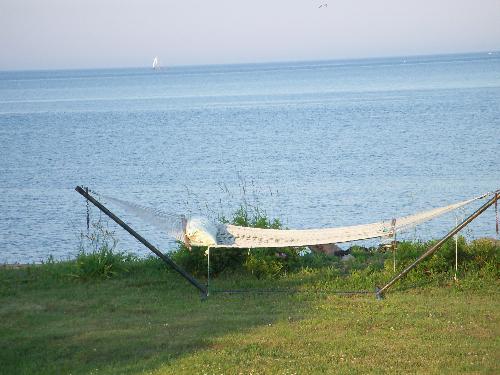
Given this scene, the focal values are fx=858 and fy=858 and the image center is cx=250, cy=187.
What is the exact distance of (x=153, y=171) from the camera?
2864 centimetres

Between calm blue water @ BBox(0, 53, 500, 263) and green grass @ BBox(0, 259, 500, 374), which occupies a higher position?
calm blue water @ BBox(0, 53, 500, 263)

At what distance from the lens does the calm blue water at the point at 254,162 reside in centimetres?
1884

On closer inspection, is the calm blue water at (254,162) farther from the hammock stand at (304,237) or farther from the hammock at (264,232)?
the hammock stand at (304,237)

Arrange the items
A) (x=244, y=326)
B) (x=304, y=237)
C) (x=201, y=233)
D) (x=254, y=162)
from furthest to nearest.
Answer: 1. (x=254, y=162)
2. (x=201, y=233)
3. (x=304, y=237)
4. (x=244, y=326)

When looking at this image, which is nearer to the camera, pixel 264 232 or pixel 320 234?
pixel 320 234

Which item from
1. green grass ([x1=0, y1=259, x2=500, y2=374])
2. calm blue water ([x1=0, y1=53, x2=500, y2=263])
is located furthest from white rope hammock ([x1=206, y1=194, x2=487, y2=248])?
calm blue water ([x1=0, y1=53, x2=500, y2=263])

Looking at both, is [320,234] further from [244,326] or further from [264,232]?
[244,326]

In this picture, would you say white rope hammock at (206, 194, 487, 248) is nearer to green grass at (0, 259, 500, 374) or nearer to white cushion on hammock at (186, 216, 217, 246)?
white cushion on hammock at (186, 216, 217, 246)

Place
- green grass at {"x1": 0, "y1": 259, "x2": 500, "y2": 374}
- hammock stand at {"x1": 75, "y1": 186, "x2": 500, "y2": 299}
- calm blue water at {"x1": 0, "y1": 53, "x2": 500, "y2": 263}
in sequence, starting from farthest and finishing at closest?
calm blue water at {"x1": 0, "y1": 53, "x2": 500, "y2": 263}
hammock stand at {"x1": 75, "y1": 186, "x2": 500, "y2": 299}
green grass at {"x1": 0, "y1": 259, "x2": 500, "y2": 374}

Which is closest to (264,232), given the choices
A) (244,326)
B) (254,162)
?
(244,326)

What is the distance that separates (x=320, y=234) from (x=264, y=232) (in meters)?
0.56

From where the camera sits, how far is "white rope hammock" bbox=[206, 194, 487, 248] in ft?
27.2

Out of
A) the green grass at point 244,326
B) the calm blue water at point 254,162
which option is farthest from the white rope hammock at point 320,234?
the calm blue water at point 254,162

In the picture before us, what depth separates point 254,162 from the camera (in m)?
30.4
